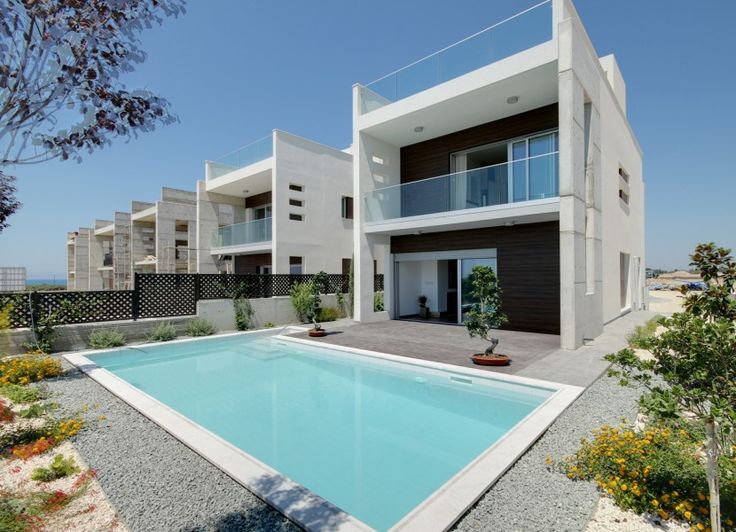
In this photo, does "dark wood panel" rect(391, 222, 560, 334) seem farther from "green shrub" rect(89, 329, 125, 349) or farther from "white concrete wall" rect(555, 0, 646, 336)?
"green shrub" rect(89, 329, 125, 349)

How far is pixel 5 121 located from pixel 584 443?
564 cm

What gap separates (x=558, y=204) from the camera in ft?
29.8

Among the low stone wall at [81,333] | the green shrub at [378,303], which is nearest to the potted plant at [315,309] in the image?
the green shrub at [378,303]

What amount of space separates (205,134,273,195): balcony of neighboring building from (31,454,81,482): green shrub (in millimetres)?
13990

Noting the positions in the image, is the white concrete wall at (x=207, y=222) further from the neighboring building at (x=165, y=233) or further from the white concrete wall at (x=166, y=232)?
the white concrete wall at (x=166, y=232)

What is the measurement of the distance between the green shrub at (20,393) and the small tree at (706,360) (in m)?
7.69

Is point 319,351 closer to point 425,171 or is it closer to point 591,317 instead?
point 591,317

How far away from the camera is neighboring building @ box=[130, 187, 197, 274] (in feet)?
72.9

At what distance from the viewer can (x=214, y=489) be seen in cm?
306

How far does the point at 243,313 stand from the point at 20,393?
7243mm

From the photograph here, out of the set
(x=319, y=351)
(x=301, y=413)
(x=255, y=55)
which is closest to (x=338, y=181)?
(x=255, y=55)

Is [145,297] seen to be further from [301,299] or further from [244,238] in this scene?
[244,238]

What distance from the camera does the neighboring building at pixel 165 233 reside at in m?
22.2

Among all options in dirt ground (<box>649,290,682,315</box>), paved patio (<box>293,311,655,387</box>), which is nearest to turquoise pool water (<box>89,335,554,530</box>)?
paved patio (<box>293,311,655,387</box>)
